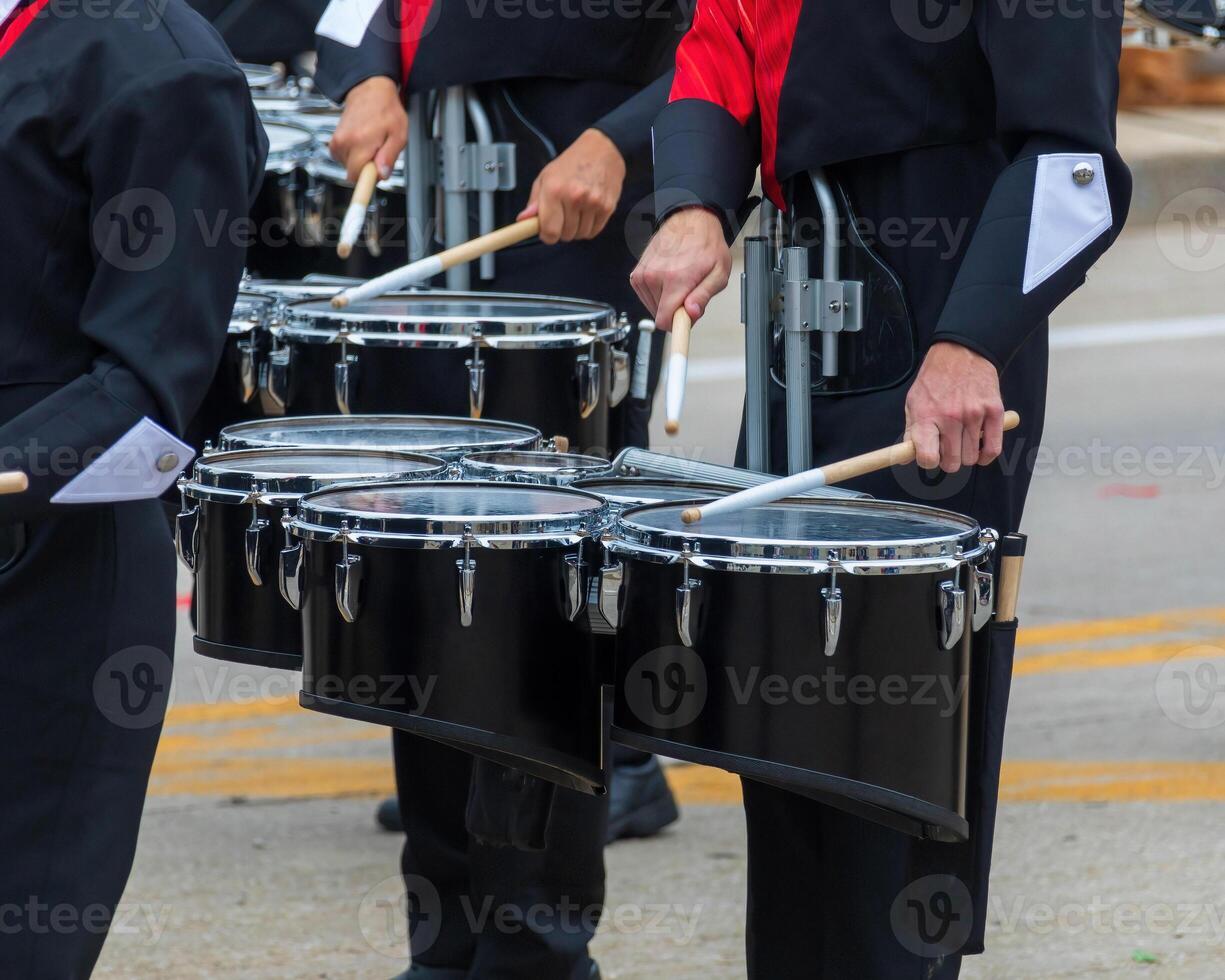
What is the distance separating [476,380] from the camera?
3299 millimetres

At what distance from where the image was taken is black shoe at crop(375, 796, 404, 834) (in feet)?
14.3

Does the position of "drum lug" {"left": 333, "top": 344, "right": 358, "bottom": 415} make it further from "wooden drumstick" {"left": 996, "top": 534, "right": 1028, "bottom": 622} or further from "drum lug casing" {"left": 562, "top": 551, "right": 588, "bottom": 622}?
"wooden drumstick" {"left": 996, "top": 534, "right": 1028, "bottom": 622}

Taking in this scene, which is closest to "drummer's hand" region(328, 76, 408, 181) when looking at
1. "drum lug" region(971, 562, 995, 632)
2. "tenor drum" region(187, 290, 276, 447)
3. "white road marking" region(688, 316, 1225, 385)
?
"tenor drum" region(187, 290, 276, 447)

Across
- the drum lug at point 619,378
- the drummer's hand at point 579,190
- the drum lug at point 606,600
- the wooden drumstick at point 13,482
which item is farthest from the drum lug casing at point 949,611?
the drummer's hand at point 579,190

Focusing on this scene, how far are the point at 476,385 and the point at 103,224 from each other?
109 centimetres

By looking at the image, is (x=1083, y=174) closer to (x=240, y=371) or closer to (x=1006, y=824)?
(x=240, y=371)

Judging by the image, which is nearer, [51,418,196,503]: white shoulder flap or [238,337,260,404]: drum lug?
[51,418,196,503]: white shoulder flap

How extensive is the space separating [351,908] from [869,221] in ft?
6.30

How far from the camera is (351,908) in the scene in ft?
12.9

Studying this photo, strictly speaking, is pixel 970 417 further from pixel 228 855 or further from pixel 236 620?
pixel 228 855

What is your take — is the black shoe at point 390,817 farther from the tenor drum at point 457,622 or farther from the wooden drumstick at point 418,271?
the tenor drum at point 457,622

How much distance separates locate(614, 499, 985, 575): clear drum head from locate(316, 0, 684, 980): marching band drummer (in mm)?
926

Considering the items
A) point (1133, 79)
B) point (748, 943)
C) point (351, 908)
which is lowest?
point (351, 908)

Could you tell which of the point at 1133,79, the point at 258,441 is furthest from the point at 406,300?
the point at 1133,79
